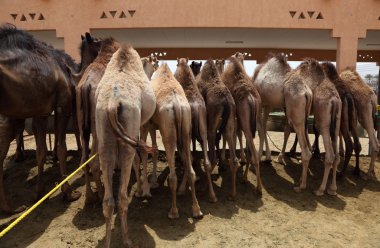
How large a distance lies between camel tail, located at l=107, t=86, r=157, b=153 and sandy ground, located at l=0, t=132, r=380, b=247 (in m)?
1.33

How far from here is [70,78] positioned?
5.29 metres

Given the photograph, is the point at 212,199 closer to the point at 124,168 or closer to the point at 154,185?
the point at 154,185

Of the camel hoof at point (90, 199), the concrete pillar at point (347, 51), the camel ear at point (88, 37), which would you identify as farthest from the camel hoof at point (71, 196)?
the concrete pillar at point (347, 51)

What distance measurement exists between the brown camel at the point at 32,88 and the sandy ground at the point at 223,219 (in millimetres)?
564

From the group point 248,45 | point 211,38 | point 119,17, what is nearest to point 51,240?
point 119,17

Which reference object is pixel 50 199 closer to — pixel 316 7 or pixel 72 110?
pixel 72 110

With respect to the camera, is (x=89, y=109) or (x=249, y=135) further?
(x=249, y=135)

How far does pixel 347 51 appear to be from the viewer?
10875 millimetres

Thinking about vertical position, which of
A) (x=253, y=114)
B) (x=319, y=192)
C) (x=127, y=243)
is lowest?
(x=127, y=243)

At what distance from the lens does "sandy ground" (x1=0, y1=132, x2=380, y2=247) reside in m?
3.91

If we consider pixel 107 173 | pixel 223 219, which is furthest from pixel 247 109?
pixel 107 173

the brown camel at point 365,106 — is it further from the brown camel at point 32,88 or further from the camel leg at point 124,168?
the brown camel at point 32,88

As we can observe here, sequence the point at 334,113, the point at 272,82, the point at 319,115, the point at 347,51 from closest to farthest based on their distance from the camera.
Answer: the point at 334,113 → the point at 319,115 → the point at 272,82 → the point at 347,51

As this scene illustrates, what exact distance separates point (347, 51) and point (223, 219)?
9.09 m
